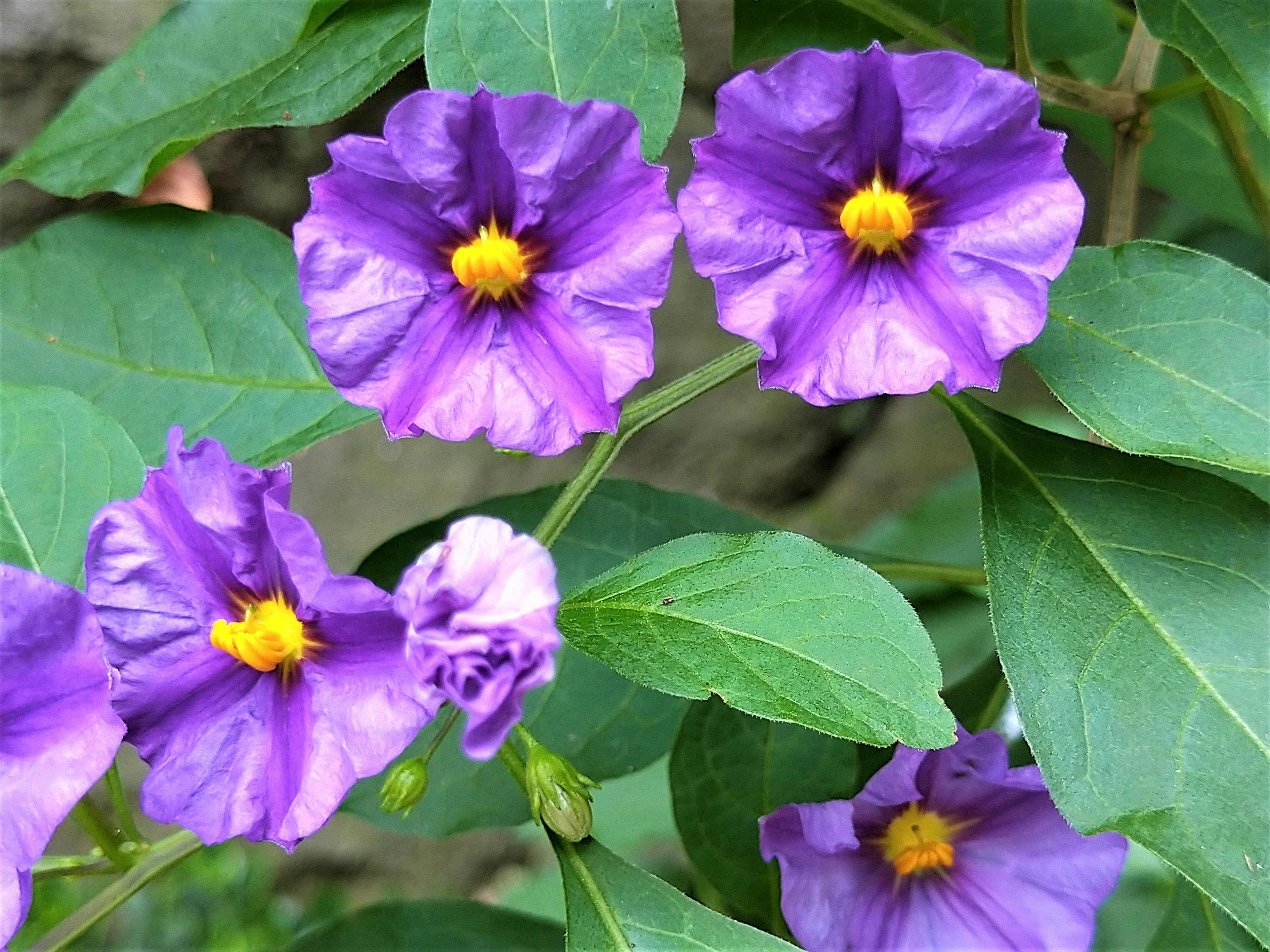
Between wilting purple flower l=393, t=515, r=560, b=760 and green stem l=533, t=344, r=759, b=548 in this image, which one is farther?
green stem l=533, t=344, r=759, b=548

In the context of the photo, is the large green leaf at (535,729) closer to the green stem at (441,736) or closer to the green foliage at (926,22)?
the green stem at (441,736)

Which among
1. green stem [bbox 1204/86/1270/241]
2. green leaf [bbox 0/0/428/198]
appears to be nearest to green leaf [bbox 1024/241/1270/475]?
green stem [bbox 1204/86/1270/241]

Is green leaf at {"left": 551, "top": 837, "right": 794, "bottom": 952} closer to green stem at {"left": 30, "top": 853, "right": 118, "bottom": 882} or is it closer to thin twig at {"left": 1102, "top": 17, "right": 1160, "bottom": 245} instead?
green stem at {"left": 30, "top": 853, "right": 118, "bottom": 882}

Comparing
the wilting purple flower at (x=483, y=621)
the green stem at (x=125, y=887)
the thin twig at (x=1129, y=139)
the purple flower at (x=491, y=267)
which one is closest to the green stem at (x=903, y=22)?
the thin twig at (x=1129, y=139)

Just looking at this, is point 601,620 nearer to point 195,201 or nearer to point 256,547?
point 256,547

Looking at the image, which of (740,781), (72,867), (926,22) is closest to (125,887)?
(72,867)

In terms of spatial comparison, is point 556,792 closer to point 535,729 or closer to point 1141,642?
point 535,729
